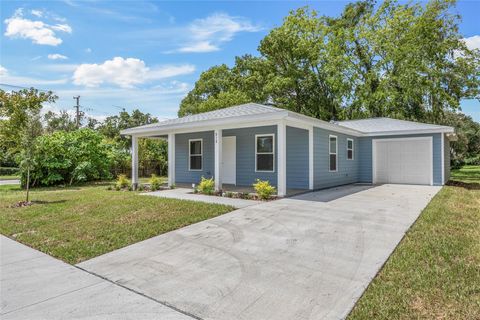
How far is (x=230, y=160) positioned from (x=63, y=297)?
31.1 feet

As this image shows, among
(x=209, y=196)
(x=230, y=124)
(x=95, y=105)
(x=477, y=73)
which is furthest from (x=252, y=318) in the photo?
(x=95, y=105)

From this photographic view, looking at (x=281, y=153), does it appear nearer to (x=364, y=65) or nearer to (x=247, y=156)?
(x=247, y=156)

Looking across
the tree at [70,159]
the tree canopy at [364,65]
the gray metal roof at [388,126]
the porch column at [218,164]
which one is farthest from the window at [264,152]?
the tree canopy at [364,65]

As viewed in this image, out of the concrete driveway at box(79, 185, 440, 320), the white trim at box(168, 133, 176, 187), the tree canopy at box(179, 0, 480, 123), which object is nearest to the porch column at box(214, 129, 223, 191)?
the white trim at box(168, 133, 176, 187)

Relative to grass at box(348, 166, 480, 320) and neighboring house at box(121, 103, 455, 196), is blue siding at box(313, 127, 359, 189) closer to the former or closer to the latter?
neighboring house at box(121, 103, 455, 196)

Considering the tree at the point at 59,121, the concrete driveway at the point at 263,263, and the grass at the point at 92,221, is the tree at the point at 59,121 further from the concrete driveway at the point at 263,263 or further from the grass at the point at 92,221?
the concrete driveway at the point at 263,263

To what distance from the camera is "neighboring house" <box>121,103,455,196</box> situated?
387 inches

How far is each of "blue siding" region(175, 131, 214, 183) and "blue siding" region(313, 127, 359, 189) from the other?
14.6ft

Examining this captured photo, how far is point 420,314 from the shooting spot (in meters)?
2.56

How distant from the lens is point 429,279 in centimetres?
322

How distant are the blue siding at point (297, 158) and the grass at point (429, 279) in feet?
17.7

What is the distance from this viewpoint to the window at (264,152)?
11094mm

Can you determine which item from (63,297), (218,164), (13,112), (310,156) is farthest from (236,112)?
(13,112)

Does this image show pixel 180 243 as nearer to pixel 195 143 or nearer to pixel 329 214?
pixel 329 214
